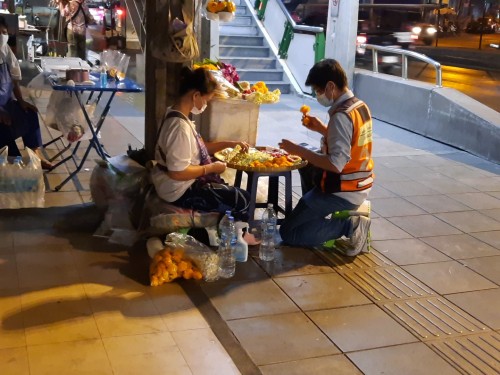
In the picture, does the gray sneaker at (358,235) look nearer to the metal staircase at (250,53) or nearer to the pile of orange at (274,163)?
the pile of orange at (274,163)

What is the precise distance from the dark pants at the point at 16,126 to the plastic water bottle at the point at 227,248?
9.65ft

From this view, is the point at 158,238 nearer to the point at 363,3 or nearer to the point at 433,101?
the point at 433,101

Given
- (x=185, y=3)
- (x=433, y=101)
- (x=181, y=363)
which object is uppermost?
(x=185, y=3)

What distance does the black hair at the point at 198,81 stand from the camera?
14.9 feet

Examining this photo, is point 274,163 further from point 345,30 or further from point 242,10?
point 242,10

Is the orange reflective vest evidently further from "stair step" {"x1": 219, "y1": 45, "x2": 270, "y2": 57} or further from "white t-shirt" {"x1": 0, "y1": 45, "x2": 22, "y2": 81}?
"stair step" {"x1": 219, "y1": 45, "x2": 270, "y2": 57}

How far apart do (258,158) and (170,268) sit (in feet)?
4.06

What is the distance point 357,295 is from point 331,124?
124cm

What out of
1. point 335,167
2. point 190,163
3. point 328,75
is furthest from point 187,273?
point 328,75

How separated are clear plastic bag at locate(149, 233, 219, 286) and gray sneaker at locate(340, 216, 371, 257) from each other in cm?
111

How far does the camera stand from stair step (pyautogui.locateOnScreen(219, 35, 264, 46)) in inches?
555

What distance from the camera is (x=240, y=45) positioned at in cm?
1417

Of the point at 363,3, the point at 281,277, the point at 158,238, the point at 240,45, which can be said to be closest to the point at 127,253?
the point at 158,238

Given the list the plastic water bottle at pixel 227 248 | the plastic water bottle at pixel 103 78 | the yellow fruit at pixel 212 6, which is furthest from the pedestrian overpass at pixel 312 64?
the plastic water bottle at pixel 227 248
